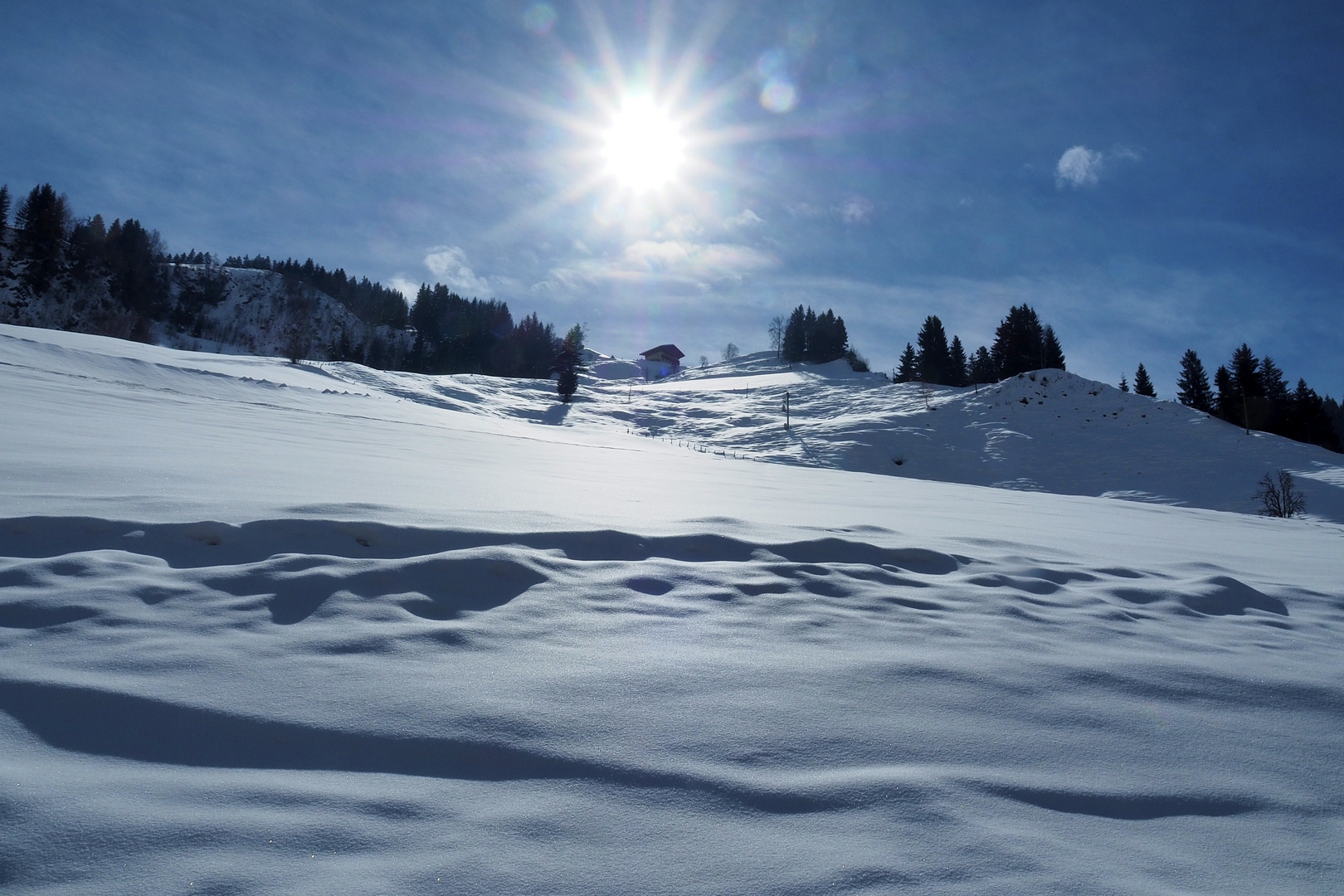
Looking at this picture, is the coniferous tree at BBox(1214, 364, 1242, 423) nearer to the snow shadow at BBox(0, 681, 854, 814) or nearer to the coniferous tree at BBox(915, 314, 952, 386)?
the coniferous tree at BBox(915, 314, 952, 386)

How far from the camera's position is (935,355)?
189 ft

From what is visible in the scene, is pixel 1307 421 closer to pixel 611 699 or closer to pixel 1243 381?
pixel 1243 381

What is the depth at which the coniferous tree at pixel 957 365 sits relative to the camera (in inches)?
2283

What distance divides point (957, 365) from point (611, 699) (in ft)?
210

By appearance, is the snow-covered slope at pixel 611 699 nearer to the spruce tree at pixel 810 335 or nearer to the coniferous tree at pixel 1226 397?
the coniferous tree at pixel 1226 397

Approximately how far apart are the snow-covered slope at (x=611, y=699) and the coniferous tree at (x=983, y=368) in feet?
190

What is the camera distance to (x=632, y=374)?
84.6 metres

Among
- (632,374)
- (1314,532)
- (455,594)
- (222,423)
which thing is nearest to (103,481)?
(455,594)

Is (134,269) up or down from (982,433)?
up

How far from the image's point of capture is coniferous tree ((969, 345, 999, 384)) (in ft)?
185

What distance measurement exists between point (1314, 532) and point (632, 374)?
7873 centimetres

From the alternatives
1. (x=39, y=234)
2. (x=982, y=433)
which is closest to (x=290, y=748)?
(x=982, y=433)

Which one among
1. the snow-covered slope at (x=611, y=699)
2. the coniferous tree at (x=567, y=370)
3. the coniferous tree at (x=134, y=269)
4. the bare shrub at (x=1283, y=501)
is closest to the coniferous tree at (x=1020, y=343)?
the bare shrub at (x=1283, y=501)

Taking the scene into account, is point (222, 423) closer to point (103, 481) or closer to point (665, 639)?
point (103, 481)
